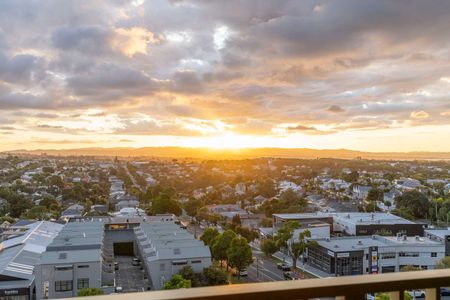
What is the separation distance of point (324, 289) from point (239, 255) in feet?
27.5

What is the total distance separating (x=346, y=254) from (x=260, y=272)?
5.82 ft

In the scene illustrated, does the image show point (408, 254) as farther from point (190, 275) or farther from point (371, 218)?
point (190, 275)

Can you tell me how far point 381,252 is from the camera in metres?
9.67

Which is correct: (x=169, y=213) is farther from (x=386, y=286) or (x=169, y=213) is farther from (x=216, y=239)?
(x=386, y=286)

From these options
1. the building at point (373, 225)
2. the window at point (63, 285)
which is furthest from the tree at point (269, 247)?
the window at point (63, 285)

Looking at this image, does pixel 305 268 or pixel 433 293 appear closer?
pixel 433 293

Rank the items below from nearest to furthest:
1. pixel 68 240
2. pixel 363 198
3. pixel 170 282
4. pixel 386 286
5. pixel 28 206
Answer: pixel 386 286, pixel 170 282, pixel 68 240, pixel 28 206, pixel 363 198

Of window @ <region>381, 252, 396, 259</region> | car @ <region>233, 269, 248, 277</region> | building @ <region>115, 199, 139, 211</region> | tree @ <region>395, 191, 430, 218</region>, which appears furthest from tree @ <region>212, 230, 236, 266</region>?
building @ <region>115, 199, 139, 211</region>

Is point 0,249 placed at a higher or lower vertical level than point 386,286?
lower

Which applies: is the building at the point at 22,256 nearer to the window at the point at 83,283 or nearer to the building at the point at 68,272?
the building at the point at 68,272

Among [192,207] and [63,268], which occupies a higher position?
[63,268]

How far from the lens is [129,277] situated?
8.68 m

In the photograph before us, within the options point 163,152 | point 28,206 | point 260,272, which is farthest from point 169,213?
point 163,152

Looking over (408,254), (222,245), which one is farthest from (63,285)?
(408,254)
